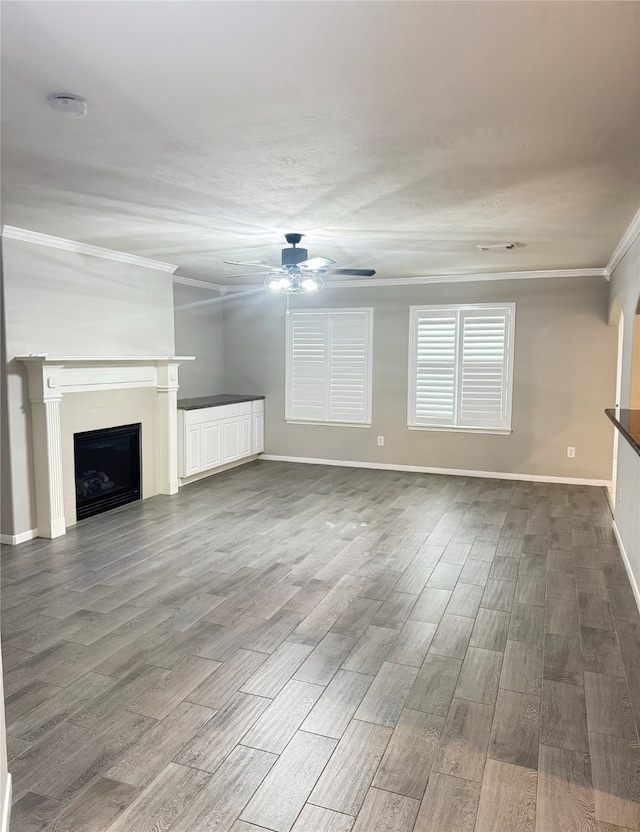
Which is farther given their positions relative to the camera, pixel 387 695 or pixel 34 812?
pixel 387 695

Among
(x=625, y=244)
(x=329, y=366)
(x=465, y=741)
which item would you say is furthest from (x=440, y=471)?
(x=465, y=741)

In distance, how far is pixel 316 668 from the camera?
117 inches

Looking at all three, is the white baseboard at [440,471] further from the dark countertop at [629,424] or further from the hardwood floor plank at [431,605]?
the hardwood floor plank at [431,605]

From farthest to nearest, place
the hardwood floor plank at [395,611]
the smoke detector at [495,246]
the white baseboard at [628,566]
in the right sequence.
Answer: the smoke detector at [495,246] → the white baseboard at [628,566] → the hardwood floor plank at [395,611]

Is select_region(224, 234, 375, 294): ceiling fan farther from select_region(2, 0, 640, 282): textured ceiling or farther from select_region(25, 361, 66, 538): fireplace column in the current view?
select_region(25, 361, 66, 538): fireplace column

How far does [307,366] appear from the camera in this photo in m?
8.27

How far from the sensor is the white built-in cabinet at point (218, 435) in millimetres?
6789

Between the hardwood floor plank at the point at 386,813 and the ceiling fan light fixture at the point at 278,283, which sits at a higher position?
the ceiling fan light fixture at the point at 278,283

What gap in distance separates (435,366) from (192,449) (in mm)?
3254

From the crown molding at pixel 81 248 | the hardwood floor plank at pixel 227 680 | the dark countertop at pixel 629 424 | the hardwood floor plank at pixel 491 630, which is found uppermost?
the crown molding at pixel 81 248

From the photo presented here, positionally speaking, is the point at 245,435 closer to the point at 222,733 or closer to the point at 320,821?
the point at 222,733

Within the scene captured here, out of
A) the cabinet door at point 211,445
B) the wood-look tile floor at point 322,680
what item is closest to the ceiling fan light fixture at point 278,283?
the wood-look tile floor at point 322,680

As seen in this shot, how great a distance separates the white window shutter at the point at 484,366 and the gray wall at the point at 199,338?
3503 mm

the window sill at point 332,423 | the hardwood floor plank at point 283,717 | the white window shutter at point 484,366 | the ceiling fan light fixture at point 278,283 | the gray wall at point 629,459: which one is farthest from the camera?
the window sill at point 332,423
